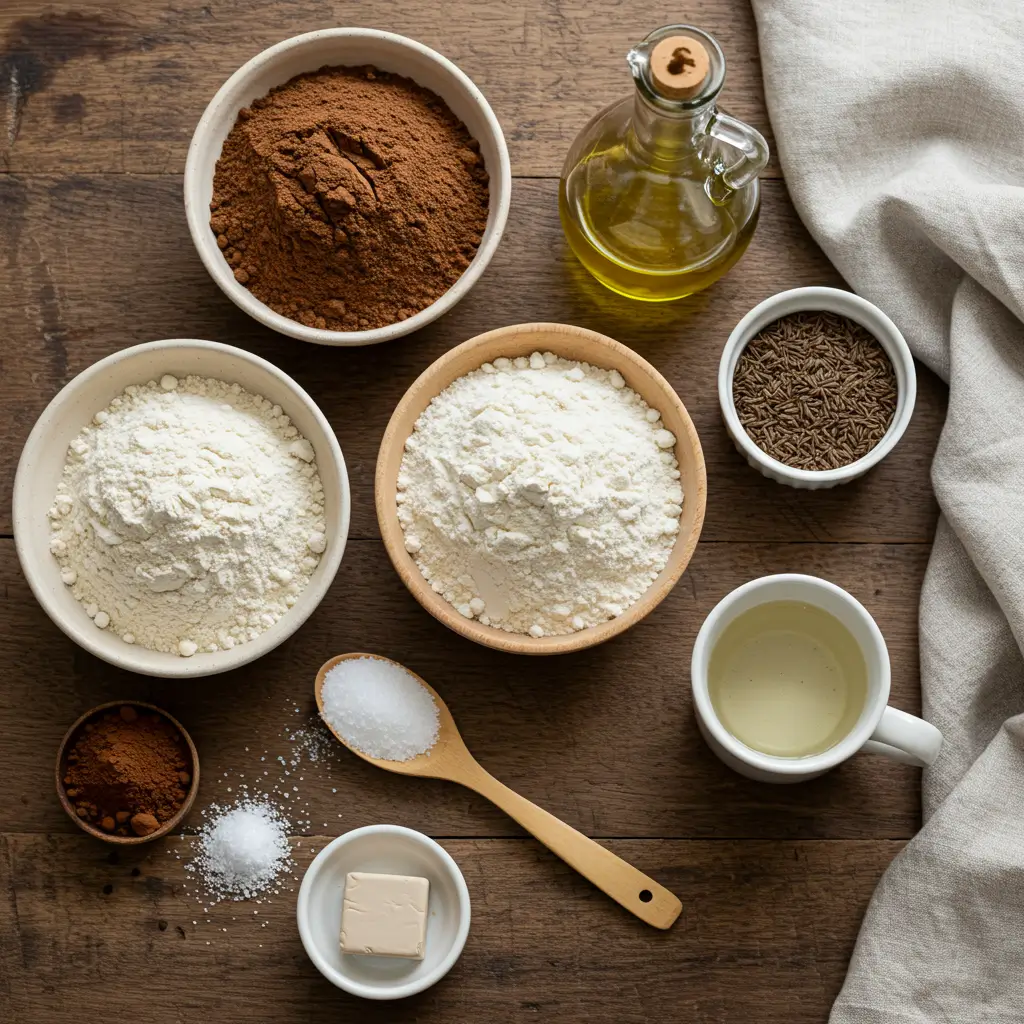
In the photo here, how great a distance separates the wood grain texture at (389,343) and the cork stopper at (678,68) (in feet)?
1.30

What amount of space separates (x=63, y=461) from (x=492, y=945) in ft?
3.17

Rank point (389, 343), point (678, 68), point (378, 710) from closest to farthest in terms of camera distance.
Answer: point (678, 68), point (378, 710), point (389, 343)

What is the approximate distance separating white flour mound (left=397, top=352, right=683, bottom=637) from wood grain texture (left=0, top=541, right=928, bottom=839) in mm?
149

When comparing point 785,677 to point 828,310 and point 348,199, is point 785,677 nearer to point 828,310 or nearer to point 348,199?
point 828,310

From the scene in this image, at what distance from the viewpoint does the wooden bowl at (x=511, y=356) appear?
158cm

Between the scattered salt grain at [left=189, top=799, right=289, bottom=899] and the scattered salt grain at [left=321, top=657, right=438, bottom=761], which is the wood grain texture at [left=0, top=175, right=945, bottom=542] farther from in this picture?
the scattered salt grain at [left=189, top=799, right=289, bottom=899]

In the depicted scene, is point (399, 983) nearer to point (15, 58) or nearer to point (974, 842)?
point (974, 842)

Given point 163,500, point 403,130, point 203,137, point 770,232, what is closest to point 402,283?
point 403,130

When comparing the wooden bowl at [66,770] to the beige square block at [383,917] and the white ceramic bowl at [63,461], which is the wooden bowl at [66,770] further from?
the beige square block at [383,917]

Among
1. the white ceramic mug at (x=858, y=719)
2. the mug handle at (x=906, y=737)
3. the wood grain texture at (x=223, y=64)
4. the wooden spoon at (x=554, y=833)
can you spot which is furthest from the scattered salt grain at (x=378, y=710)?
the wood grain texture at (x=223, y=64)

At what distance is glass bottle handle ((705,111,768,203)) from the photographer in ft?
5.05

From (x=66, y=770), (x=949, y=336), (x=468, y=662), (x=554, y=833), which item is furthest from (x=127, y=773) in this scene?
(x=949, y=336)

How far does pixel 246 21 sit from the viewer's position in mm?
1806

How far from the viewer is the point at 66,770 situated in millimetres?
1633
